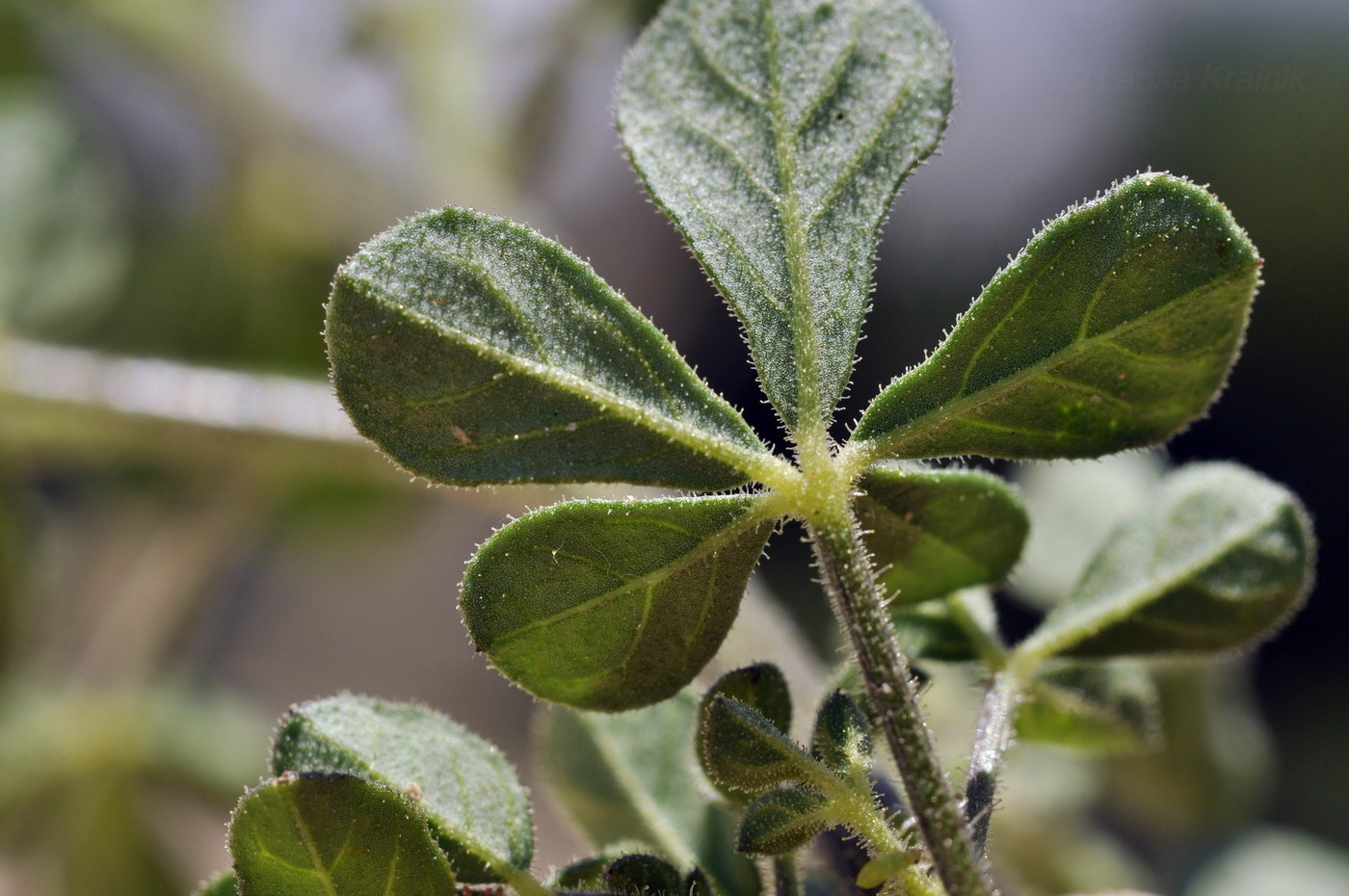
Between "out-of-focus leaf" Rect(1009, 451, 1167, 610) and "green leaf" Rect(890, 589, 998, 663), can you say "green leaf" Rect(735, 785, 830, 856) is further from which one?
"out-of-focus leaf" Rect(1009, 451, 1167, 610)

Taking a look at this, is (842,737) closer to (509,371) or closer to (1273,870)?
(509,371)

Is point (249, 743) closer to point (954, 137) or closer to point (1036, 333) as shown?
point (954, 137)

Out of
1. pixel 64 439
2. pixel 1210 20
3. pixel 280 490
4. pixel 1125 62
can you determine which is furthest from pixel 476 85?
pixel 1210 20

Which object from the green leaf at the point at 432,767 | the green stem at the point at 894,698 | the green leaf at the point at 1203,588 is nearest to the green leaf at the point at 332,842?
the green leaf at the point at 432,767

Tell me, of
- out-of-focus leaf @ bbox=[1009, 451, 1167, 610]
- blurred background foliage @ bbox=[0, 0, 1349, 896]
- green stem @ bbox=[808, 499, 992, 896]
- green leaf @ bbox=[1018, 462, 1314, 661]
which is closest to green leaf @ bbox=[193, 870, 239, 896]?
green stem @ bbox=[808, 499, 992, 896]

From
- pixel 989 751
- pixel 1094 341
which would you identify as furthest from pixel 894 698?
pixel 1094 341

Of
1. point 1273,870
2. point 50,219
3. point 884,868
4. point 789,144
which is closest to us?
point 884,868
